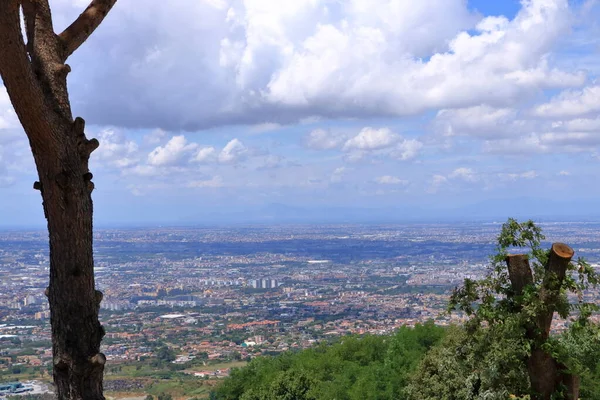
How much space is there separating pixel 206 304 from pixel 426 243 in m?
40.6

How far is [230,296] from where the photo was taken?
2441 inches

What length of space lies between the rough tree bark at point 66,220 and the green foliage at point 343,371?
32.4 feet

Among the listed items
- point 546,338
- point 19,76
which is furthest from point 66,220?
point 546,338

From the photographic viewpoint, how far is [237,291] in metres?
65.4

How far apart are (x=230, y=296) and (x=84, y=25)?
58.2 m

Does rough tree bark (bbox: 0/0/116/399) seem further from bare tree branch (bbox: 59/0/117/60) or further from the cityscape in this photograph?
the cityscape

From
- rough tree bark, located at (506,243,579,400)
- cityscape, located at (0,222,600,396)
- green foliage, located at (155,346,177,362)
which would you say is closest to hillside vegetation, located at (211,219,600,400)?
rough tree bark, located at (506,243,579,400)

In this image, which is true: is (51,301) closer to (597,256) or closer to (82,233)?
(82,233)

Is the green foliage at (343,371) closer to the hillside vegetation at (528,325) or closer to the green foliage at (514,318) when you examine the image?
the hillside vegetation at (528,325)

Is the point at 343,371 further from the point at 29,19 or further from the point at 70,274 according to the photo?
the point at 29,19

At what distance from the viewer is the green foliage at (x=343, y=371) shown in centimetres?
1423

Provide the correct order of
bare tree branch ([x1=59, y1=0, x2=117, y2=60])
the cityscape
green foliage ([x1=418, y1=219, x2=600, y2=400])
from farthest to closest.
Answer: the cityscape, green foliage ([x1=418, y1=219, x2=600, y2=400]), bare tree branch ([x1=59, y1=0, x2=117, y2=60])

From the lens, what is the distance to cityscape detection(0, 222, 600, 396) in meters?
35.8

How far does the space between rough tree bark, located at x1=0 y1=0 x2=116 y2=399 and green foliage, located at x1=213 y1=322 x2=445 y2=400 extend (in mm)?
9863
